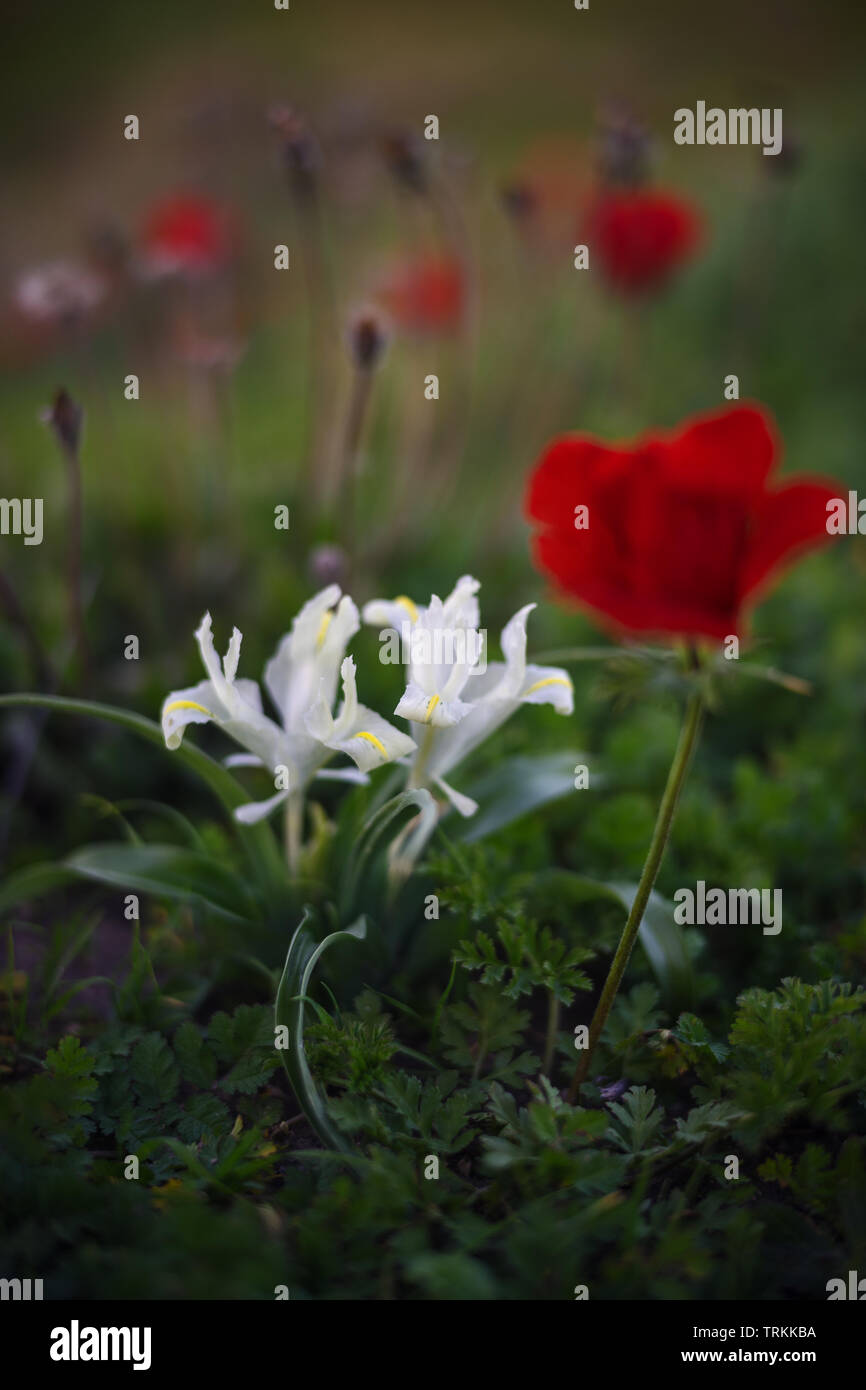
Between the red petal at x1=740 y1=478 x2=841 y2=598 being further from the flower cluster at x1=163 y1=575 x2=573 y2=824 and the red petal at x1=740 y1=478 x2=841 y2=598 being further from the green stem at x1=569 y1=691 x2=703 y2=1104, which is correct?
the flower cluster at x1=163 y1=575 x2=573 y2=824

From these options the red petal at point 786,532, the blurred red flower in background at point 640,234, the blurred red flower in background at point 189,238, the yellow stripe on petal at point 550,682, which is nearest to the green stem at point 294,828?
the yellow stripe on petal at point 550,682

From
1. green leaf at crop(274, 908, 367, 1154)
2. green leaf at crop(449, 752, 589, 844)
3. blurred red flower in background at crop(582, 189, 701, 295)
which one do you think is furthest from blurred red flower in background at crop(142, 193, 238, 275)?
green leaf at crop(274, 908, 367, 1154)

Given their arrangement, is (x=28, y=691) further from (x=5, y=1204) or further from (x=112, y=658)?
(x=5, y=1204)

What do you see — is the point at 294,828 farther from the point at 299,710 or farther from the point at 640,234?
the point at 640,234

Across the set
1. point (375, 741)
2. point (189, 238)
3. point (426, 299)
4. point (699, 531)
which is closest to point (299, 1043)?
point (375, 741)

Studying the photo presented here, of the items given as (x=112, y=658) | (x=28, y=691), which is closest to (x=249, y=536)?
(x=112, y=658)

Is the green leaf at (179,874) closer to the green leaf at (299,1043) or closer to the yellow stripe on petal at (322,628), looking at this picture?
the green leaf at (299,1043)
